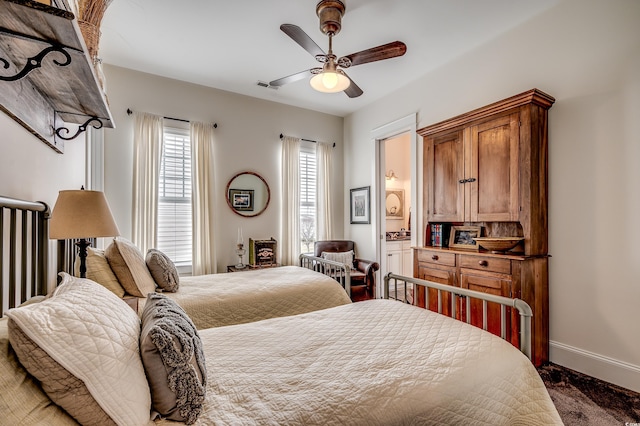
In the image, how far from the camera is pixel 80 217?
1536 millimetres

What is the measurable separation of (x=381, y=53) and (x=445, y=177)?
1497 mm

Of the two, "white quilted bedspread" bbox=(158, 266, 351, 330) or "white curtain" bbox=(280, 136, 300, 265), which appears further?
"white curtain" bbox=(280, 136, 300, 265)

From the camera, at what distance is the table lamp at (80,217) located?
148cm

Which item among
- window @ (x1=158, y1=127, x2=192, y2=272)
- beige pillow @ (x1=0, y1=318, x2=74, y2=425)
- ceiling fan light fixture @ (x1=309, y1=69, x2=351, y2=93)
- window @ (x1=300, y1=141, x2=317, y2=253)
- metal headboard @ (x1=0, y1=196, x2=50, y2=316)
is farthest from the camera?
window @ (x1=300, y1=141, x2=317, y2=253)

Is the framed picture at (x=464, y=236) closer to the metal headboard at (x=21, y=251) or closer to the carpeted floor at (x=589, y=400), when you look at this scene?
the carpeted floor at (x=589, y=400)

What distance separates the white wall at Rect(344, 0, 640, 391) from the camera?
2.15m

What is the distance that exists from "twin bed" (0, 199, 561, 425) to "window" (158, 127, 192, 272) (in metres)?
2.22

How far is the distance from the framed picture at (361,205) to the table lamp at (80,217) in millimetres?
3442

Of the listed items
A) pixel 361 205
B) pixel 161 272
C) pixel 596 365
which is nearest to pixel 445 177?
pixel 361 205

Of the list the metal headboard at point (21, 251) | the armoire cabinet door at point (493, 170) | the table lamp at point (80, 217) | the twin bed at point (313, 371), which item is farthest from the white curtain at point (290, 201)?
the metal headboard at point (21, 251)

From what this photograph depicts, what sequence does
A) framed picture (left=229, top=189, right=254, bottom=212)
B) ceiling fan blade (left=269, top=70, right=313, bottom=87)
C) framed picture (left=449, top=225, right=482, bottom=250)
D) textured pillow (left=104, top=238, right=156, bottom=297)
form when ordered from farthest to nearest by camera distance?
framed picture (left=229, top=189, right=254, bottom=212) < framed picture (left=449, top=225, right=482, bottom=250) < ceiling fan blade (left=269, top=70, right=313, bottom=87) < textured pillow (left=104, top=238, right=156, bottom=297)

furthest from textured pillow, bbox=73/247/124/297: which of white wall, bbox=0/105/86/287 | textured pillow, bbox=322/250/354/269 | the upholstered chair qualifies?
textured pillow, bbox=322/250/354/269

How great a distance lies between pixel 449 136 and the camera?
3148mm

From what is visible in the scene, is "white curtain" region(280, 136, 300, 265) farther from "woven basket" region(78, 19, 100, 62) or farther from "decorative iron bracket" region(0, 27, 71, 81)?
"decorative iron bracket" region(0, 27, 71, 81)
